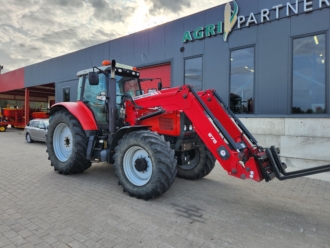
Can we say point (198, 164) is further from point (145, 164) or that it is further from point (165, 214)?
point (165, 214)

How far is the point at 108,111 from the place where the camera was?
525 cm

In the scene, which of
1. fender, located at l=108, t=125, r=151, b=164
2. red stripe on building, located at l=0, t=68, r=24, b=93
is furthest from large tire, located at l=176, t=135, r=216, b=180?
red stripe on building, located at l=0, t=68, r=24, b=93

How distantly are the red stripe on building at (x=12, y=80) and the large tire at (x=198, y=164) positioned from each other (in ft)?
69.4

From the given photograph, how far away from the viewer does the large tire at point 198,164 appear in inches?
211

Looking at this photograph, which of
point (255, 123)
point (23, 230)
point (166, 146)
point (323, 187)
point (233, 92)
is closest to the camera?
point (23, 230)

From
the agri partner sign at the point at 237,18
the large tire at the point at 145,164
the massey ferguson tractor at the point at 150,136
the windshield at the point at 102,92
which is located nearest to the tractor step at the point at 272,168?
the massey ferguson tractor at the point at 150,136

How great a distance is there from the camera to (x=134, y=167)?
449 centimetres

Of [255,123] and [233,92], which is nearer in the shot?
[255,123]

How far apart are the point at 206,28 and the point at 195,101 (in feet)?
19.8

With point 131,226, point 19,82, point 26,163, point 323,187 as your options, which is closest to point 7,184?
point 26,163

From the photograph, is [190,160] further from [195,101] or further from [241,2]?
[241,2]

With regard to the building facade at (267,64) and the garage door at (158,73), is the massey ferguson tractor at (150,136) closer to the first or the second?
the building facade at (267,64)

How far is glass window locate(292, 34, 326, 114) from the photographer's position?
6.93 metres

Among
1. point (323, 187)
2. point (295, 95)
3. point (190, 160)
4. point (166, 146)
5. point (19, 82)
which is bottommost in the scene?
point (323, 187)
